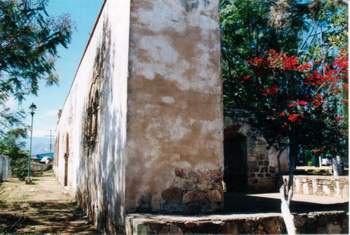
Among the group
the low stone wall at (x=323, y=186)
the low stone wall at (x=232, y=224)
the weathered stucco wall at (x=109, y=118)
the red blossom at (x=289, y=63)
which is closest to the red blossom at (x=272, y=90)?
the red blossom at (x=289, y=63)

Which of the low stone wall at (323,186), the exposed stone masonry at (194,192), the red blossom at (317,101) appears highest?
the red blossom at (317,101)

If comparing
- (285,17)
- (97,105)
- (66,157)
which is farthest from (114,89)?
(66,157)

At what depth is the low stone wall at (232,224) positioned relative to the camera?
4066 mm

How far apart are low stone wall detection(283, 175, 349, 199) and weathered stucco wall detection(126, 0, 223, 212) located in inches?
318

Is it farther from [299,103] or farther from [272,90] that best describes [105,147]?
[299,103]

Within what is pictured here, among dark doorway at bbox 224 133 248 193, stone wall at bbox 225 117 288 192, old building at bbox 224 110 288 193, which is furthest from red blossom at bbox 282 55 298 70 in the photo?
dark doorway at bbox 224 133 248 193

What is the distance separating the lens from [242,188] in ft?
41.7

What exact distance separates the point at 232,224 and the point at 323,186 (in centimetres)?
918

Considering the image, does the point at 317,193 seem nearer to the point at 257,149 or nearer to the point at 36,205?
the point at 257,149

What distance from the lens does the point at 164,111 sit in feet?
17.1

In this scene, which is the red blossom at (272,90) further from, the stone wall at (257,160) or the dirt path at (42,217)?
the stone wall at (257,160)

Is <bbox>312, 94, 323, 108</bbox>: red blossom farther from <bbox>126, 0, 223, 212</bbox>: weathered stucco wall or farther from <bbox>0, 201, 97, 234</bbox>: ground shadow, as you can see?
<bbox>0, 201, 97, 234</bbox>: ground shadow

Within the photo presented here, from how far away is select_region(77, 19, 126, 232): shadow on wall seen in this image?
5.26 meters

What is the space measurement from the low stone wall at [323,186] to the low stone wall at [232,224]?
6.94 meters
